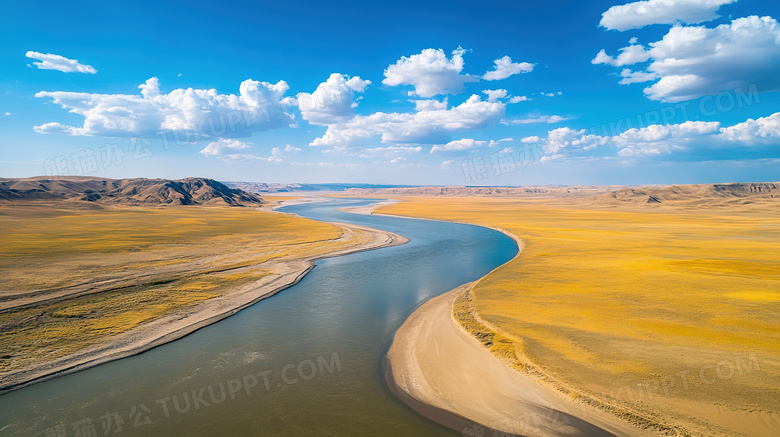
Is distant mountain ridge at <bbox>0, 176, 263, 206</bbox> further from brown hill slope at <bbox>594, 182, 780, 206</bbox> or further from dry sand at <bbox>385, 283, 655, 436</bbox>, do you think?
brown hill slope at <bbox>594, 182, 780, 206</bbox>

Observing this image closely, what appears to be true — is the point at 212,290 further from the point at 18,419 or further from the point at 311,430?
the point at 311,430

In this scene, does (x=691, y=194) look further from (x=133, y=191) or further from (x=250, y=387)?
(x=133, y=191)

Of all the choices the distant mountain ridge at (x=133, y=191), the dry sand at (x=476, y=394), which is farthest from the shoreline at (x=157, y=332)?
the distant mountain ridge at (x=133, y=191)

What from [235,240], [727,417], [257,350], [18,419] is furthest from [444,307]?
[235,240]

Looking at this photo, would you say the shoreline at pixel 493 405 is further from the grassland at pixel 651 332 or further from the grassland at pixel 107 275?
the grassland at pixel 107 275

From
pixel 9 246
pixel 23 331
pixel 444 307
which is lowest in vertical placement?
pixel 444 307

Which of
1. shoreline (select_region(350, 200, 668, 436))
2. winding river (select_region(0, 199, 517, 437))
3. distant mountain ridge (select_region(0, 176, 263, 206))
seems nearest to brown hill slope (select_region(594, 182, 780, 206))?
shoreline (select_region(350, 200, 668, 436))
